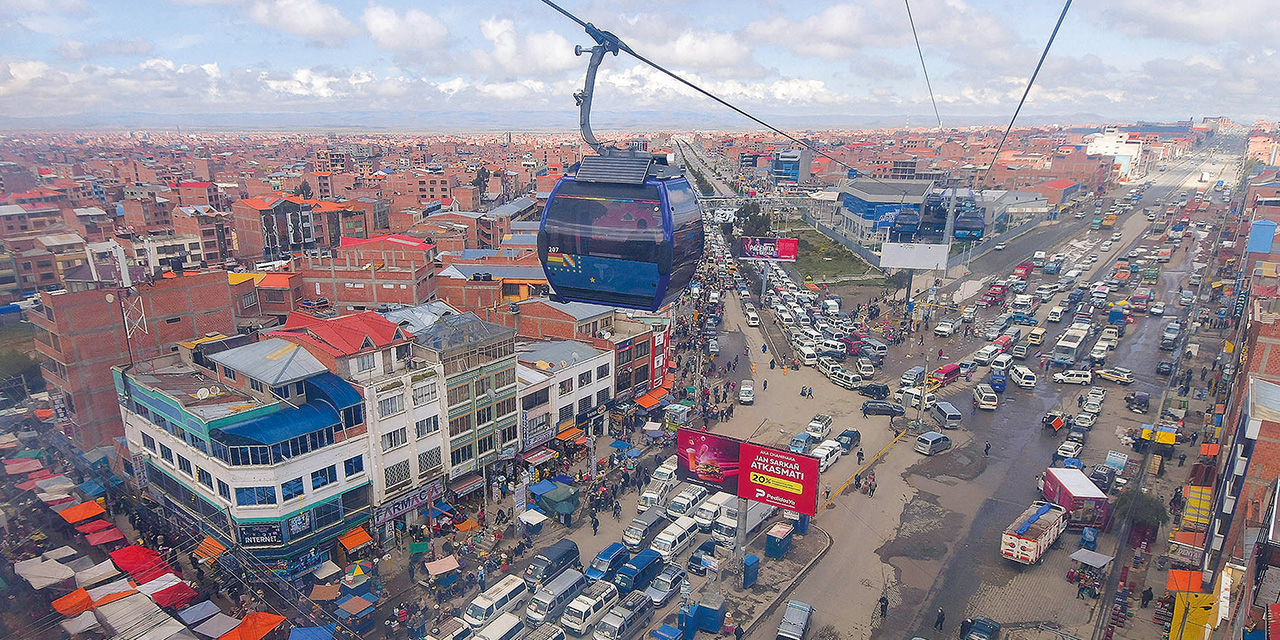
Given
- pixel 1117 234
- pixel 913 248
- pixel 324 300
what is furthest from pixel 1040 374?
pixel 1117 234

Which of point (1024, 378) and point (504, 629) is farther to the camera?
point (1024, 378)

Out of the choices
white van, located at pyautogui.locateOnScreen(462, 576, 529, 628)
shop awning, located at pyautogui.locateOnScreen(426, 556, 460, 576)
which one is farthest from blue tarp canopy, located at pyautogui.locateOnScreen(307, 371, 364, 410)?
white van, located at pyautogui.locateOnScreen(462, 576, 529, 628)

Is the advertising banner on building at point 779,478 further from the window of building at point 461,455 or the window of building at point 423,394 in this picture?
the window of building at point 423,394

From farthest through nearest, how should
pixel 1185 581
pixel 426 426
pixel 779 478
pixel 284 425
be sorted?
pixel 426 426, pixel 284 425, pixel 779 478, pixel 1185 581

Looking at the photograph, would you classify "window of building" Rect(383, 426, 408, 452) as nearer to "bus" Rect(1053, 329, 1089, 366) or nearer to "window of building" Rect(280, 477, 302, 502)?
"window of building" Rect(280, 477, 302, 502)

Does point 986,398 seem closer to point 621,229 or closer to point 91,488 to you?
point 621,229

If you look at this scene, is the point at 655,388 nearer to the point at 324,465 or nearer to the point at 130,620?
the point at 324,465

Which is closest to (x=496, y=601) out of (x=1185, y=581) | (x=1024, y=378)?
(x=1185, y=581)
